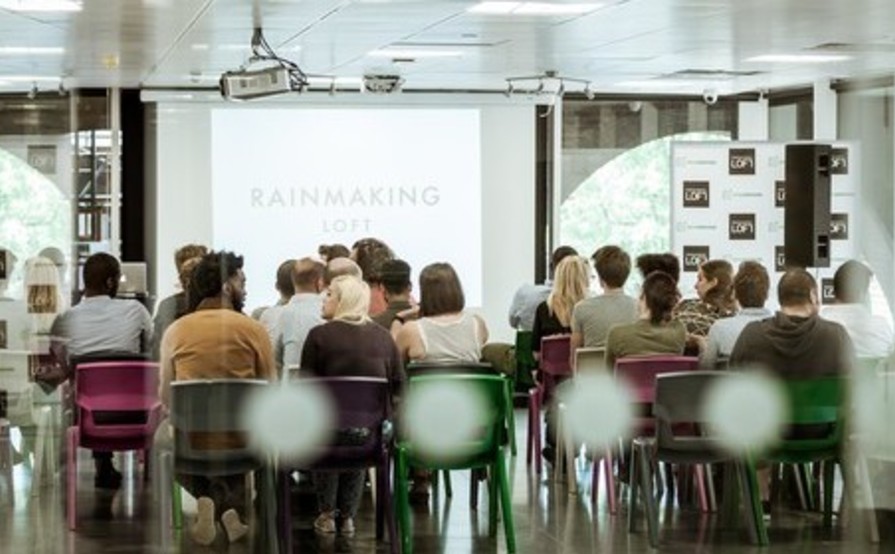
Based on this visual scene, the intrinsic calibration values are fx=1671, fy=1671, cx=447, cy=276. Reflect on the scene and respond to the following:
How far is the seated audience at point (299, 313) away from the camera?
862 centimetres

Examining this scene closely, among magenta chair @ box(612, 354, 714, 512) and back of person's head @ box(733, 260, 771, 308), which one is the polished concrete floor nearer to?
magenta chair @ box(612, 354, 714, 512)

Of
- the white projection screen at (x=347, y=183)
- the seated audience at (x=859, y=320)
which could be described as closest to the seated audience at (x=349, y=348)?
the seated audience at (x=859, y=320)

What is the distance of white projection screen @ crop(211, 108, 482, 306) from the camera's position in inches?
548

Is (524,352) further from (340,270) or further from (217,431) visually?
(217,431)

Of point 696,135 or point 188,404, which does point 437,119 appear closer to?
point 696,135

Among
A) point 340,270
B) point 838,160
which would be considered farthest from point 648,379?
point 838,160

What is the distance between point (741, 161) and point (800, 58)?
144cm

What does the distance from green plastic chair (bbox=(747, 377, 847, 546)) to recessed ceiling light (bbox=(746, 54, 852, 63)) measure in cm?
468

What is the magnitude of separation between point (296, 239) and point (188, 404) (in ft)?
18.8

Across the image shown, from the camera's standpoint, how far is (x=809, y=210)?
38.8 feet

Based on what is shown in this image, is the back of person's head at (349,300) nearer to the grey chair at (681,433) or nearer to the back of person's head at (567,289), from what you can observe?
the grey chair at (681,433)

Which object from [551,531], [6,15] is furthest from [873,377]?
[6,15]

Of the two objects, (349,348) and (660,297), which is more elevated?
(660,297)

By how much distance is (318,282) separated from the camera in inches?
360
